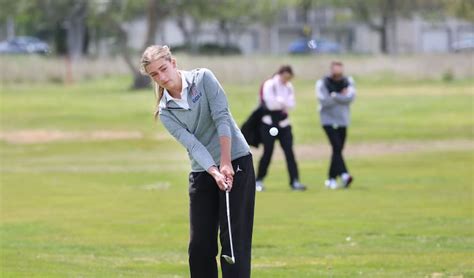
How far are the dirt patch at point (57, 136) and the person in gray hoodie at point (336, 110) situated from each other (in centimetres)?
1701

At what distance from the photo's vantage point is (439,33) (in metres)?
116

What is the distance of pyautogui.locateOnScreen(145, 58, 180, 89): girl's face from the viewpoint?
354 inches

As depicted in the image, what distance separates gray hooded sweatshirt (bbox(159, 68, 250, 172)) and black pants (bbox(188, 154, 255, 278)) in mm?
120

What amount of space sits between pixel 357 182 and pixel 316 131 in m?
15.6

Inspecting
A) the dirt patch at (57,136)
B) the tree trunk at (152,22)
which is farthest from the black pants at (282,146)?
the tree trunk at (152,22)

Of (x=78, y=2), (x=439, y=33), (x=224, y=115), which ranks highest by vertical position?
(x=224, y=115)

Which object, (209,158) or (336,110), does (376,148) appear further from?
(209,158)

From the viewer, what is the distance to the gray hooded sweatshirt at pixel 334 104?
72.4 feet

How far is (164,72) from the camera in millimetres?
9070

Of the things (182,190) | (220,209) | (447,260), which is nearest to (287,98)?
(182,190)

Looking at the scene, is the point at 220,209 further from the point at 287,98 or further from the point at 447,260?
the point at 287,98

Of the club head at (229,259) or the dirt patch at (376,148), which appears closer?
the club head at (229,259)

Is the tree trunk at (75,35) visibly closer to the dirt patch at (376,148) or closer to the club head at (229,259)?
the dirt patch at (376,148)

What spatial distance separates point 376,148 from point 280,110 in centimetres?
1330
